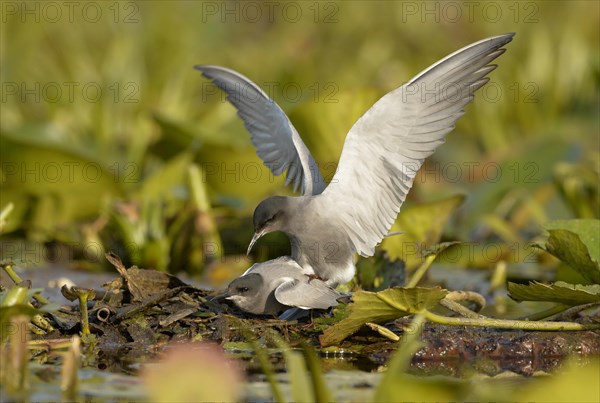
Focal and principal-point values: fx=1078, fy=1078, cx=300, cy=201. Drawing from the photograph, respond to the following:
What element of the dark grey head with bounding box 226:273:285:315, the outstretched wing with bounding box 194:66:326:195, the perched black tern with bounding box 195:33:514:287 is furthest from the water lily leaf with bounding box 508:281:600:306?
the outstretched wing with bounding box 194:66:326:195

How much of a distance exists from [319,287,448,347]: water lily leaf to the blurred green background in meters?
1.19

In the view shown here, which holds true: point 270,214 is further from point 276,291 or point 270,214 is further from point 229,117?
point 229,117

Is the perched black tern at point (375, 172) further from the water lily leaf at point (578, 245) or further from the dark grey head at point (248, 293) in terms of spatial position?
the water lily leaf at point (578, 245)

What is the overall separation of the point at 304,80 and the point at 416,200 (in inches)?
150

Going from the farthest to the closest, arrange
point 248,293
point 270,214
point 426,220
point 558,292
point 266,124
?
point 426,220 → point 266,124 → point 270,214 → point 248,293 → point 558,292

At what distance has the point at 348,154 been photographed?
4.23m

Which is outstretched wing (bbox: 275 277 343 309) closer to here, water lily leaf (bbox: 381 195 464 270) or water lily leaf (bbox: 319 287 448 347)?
water lily leaf (bbox: 319 287 448 347)

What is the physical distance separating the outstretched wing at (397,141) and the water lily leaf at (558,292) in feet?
2.12

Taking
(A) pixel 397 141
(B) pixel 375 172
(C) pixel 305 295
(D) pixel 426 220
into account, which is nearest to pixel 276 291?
(C) pixel 305 295

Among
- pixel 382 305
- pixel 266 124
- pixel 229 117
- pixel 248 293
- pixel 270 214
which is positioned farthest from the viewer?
pixel 229 117

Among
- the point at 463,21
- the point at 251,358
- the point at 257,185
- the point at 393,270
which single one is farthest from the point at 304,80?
the point at 251,358

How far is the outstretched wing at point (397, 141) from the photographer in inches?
167

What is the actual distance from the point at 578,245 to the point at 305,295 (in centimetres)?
105

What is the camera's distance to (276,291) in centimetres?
399
